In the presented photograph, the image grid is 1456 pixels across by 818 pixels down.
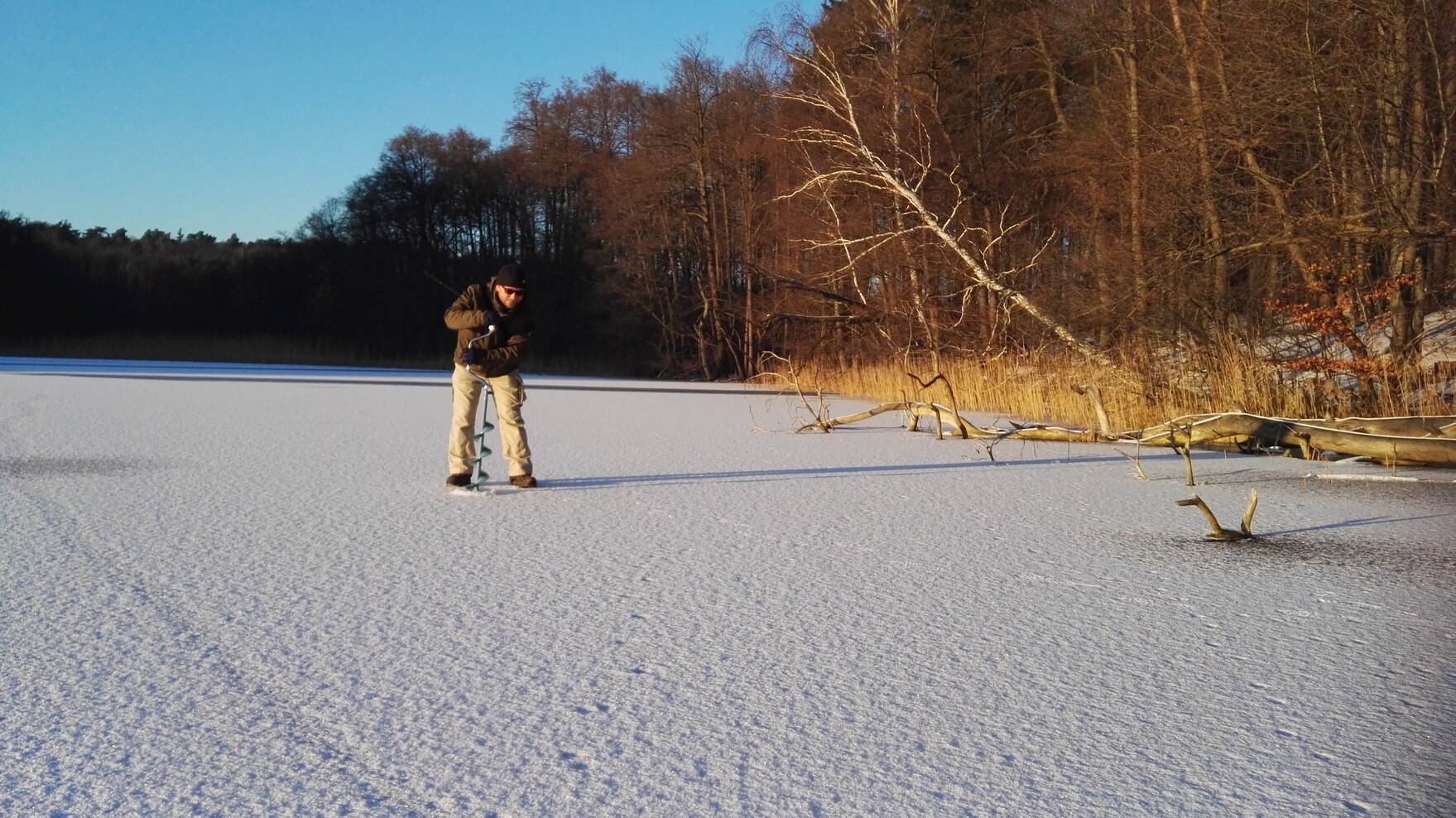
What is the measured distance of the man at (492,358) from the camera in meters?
6.43

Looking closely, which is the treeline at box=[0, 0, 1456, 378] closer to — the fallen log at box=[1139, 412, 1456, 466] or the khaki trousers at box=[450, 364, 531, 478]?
the fallen log at box=[1139, 412, 1456, 466]

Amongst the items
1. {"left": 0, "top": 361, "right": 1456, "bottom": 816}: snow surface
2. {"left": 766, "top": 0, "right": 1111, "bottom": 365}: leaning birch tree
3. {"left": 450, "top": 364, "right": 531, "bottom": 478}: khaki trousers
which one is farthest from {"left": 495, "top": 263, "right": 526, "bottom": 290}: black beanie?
{"left": 766, "top": 0, "right": 1111, "bottom": 365}: leaning birch tree

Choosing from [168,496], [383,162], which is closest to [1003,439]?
[168,496]

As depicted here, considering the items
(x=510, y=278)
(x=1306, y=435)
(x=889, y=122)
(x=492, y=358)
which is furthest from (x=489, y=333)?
(x=889, y=122)

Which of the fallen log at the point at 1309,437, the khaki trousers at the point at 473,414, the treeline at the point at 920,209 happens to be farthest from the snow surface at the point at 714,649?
the treeline at the point at 920,209

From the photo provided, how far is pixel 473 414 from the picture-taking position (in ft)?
21.6

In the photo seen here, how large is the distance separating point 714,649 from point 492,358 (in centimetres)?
353

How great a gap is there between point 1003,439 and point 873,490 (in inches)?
150

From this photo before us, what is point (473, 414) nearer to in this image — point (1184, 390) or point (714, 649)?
point (714, 649)

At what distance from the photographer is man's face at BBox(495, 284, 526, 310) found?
21.2ft

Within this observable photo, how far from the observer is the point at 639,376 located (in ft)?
107

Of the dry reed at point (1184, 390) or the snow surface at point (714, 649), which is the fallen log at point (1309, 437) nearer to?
the dry reed at point (1184, 390)

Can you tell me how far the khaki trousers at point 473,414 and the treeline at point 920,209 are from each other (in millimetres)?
7717

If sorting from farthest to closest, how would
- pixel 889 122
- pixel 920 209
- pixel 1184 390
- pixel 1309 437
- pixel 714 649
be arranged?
pixel 889 122, pixel 920 209, pixel 1184 390, pixel 1309 437, pixel 714 649
